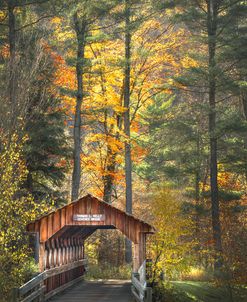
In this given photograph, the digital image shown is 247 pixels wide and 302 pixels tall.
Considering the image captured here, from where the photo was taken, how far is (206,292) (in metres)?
25.8

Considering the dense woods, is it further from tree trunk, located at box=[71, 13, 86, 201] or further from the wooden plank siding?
the wooden plank siding

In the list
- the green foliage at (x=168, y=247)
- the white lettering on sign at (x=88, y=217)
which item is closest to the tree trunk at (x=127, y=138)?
the green foliage at (x=168, y=247)

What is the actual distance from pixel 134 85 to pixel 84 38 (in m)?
5.60

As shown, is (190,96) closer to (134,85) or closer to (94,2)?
(134,85)

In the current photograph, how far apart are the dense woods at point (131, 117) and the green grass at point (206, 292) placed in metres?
0.35

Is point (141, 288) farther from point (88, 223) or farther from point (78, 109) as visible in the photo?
point (78, 109)

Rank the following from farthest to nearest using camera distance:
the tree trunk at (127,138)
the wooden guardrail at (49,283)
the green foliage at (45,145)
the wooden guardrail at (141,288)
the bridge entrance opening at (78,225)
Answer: the tree trunk at (127,138)
the green foliage at (45,145)
the bridge entrance opening at (78,225)
the wooden guardrail at (141,288)
the wooden guardrail at (49,283)

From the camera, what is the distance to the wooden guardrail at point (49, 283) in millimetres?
16781

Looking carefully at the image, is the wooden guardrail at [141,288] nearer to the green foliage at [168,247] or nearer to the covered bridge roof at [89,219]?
the covered bridge roof at [89,219]

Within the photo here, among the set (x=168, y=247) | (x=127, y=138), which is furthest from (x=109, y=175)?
(x=168, y=247)

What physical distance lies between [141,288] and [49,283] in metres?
4.54

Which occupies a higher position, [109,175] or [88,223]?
[109,175]

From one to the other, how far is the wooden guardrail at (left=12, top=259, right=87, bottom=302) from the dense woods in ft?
1.92

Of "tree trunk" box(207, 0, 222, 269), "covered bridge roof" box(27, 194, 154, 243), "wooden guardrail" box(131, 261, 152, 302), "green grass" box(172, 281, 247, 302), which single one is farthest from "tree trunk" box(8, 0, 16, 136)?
"green grass" box(172, 281, 247, 302)
